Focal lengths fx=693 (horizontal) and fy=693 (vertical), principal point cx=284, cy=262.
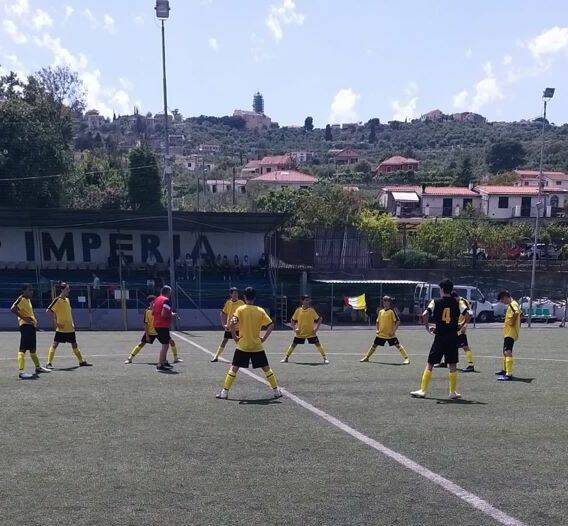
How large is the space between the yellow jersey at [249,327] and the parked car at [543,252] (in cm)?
4621

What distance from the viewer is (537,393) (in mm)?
12203

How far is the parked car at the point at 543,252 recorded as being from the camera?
54.1m

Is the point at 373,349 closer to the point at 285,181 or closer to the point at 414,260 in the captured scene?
the point at 414,260

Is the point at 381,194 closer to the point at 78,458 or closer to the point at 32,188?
the point at 32,188

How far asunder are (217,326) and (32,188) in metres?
21.5

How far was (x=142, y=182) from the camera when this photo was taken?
62781mm

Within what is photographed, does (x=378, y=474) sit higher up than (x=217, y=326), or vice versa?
(x=378, y=474)

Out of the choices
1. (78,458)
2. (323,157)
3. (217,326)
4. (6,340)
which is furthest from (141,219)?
(323,157)

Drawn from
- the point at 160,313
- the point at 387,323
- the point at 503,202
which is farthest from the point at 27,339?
the point at 503,202

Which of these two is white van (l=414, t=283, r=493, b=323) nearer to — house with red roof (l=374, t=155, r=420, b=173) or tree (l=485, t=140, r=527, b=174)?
house with red roof (l=374, t=155, r=420, b=173)

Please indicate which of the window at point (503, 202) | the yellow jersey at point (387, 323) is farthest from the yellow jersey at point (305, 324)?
the window at point (503, 202)

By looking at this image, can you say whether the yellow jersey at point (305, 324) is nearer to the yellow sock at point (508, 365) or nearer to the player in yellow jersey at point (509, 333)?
the player in yellow jersey at point (509, 333)

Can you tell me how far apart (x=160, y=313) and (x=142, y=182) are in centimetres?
4971

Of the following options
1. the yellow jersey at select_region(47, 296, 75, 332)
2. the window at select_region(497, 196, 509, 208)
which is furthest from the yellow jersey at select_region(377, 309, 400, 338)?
the window at select_region(497, 196, 509, 208)
